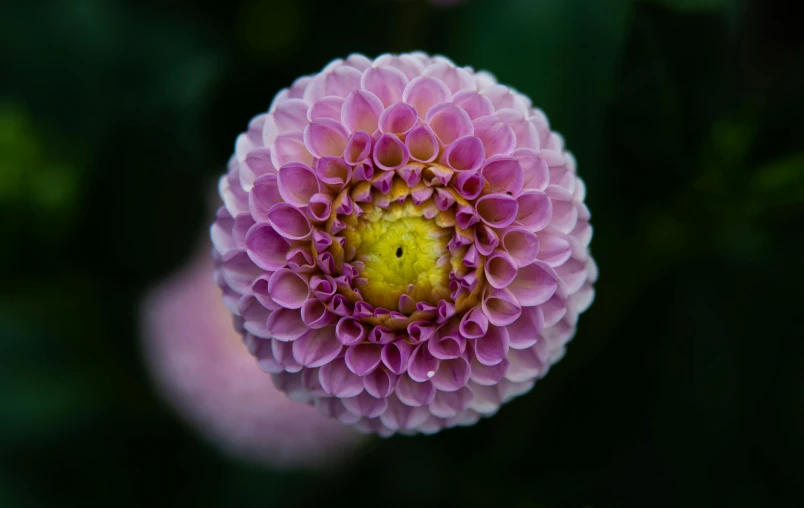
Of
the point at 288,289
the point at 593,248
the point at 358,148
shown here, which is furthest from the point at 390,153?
the point at 593,248

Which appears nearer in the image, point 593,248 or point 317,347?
point 317,347

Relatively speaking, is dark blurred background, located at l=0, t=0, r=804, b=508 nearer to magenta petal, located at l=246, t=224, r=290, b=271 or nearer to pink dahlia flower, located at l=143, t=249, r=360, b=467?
pink dahlia flower, located at l=143, t=249, r=360, b=467

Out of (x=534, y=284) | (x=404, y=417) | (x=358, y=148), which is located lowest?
(x=404, y=417)

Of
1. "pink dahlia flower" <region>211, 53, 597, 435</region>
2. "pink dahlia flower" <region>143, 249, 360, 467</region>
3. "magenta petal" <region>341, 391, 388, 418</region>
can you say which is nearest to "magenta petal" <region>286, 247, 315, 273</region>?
"pink dahlia flower" <region>211, 53, 597, 435</region>

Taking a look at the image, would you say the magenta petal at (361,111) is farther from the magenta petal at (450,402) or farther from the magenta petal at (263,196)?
the magenta petal at (450,402)

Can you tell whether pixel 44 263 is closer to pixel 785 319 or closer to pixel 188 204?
pixel 188 204

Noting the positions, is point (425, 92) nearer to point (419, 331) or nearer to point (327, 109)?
point (327, 109)

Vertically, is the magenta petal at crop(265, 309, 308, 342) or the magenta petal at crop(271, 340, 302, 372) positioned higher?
the magenta petal at crop(265, 309, 308, 342)
